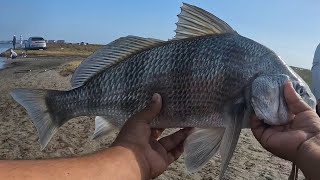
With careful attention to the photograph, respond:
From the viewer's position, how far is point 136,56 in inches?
149

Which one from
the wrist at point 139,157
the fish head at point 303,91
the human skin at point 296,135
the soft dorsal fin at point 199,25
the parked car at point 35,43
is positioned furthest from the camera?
the parked car at point 35,43

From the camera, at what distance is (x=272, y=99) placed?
137 inches

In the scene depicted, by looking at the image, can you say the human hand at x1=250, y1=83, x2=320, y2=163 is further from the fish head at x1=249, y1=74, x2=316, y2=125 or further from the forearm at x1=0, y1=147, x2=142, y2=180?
the forearm at x1=0, y1=147, x2=142, y2=180

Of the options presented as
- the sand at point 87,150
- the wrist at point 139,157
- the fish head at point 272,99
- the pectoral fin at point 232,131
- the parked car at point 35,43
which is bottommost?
the parked car at point 35,43

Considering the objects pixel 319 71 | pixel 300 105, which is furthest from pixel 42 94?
pixel 319 71

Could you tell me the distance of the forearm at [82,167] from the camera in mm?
2275

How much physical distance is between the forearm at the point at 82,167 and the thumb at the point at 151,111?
40cm

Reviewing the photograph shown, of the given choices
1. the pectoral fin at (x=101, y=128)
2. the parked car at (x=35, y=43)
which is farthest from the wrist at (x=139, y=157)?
the parked car at (x=35, y=43)

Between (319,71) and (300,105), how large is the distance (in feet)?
11.3

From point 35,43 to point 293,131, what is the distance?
62.1 m

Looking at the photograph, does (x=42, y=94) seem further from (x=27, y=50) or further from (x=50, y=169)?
(x=27, y=50)

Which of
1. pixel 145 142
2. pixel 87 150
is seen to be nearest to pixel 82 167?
pixel 145 142

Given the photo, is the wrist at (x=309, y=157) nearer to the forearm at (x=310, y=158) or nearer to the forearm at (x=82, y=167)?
the forearm at (x=310, y=158)

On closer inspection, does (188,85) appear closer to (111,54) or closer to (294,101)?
(111,54)
